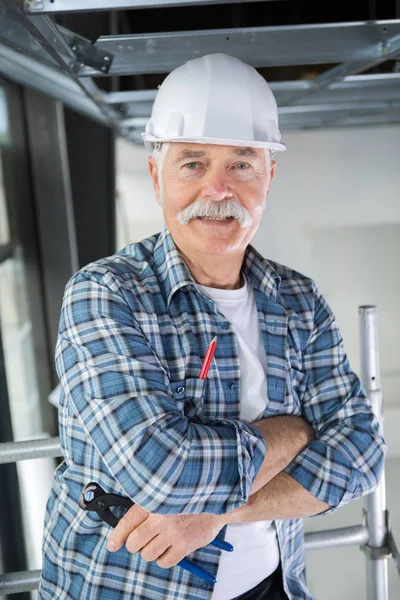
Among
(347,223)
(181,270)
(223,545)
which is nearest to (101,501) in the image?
(223,545)

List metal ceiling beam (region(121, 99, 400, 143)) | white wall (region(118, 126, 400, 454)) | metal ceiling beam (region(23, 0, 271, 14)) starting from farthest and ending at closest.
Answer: white wall (region(118, 126, 400, 454))
metal ceiling beam (region(121, 99, 400, 143))
metal ceiling beam (region(23, 0, 271, 14))

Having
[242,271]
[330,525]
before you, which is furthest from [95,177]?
[242,271]

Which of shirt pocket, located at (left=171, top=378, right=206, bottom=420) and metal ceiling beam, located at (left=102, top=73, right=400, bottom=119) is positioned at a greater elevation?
metal ceiling beam, located at (left=102, top=73, right=400, bottom=119)

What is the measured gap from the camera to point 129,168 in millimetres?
3580

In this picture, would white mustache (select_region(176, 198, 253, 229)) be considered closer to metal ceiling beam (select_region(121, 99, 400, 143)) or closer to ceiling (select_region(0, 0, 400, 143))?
ceiling (select_region(0, 0, 400, 143))

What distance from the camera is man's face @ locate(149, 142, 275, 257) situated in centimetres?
109

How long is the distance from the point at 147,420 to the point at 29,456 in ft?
1.32

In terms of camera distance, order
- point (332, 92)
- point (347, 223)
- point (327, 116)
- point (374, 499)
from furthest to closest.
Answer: point (347, 223) → point (327, 116) → point (332, 92) → point (374, 499)

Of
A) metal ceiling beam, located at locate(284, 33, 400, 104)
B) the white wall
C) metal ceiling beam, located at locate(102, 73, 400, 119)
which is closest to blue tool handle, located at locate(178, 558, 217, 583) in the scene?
metal ceiling beam, located at locate(284, 33, 400, 104)

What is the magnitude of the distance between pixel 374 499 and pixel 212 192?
853 millimetres

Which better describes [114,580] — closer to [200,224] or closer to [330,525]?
[200,224]

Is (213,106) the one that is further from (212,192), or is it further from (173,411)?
(173,411)

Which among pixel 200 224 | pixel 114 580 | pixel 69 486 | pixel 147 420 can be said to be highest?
pixel 200 224

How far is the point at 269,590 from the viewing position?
3.88 feet
